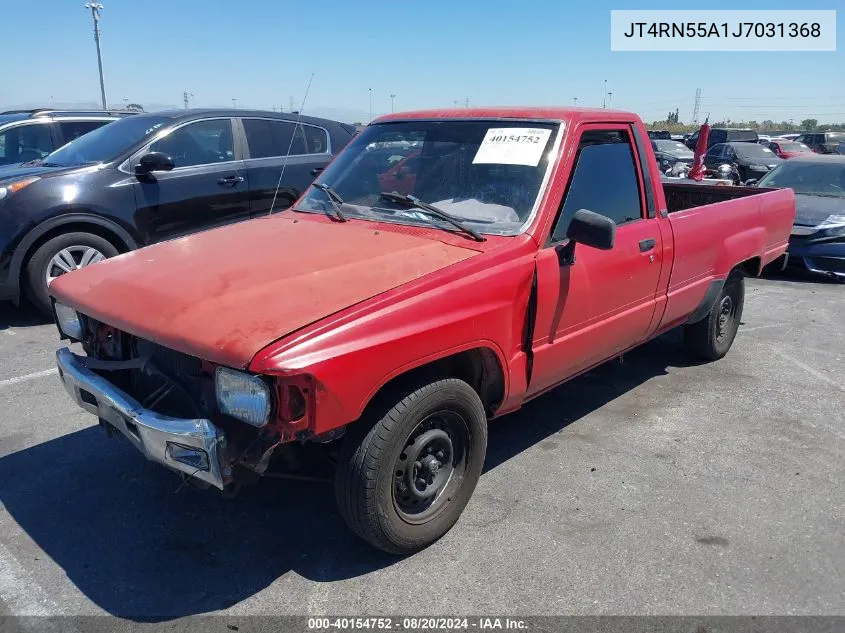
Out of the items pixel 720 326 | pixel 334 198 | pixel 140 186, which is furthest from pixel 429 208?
pixel 140 186

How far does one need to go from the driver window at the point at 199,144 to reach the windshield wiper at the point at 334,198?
127 inches

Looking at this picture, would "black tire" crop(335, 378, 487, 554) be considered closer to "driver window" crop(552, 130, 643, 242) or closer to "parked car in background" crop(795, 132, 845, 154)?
"driver window" crop(552, 130, 643, 242)

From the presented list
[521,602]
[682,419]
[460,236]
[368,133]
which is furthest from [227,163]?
[521,602]

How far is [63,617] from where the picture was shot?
2.58 m

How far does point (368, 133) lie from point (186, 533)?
8.44 ft

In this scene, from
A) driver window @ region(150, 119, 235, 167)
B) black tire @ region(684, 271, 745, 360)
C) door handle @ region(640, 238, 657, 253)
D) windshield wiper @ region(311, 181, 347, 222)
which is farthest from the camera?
driver window @ region(150, 119, 235, 167)

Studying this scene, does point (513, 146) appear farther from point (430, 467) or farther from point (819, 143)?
point (819, 143)

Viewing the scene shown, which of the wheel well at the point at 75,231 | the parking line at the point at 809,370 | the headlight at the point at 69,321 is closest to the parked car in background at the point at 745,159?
the parking line at the point at 809,370

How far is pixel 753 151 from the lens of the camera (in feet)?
66.2

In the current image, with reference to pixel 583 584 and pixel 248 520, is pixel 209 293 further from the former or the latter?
pixel 583 584

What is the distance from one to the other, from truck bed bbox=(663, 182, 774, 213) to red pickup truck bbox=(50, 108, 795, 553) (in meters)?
1.90

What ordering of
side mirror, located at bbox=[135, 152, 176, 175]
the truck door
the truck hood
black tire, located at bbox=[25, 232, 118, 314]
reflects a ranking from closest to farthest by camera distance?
the truck hood < the truck door < black tire, located at bbox=[25, 232, 118, 314] < side mirror, located at bbox=[135, 152, 176, 175]

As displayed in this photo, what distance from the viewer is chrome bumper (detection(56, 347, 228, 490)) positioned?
244 cm

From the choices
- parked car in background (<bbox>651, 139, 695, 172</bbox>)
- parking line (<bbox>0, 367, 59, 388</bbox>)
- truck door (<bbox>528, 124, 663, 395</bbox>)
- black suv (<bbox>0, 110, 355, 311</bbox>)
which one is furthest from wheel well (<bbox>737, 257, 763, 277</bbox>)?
parked car in background (<bbox>651, 139, 695, 172</bbox>)
